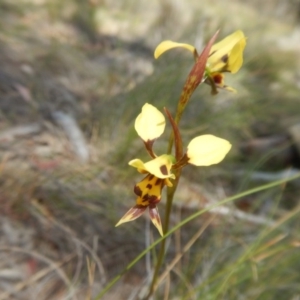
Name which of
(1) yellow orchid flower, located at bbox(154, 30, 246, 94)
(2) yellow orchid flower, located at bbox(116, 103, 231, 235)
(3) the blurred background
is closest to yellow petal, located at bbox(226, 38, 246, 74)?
(1) yellow orchid flower, located at bbox(154, 30, 246, 94)

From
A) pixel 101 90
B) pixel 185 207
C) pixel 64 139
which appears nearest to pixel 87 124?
pixel 64 139

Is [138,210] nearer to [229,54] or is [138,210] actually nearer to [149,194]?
[149,194]

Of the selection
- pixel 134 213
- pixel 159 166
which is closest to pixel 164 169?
pixel 159 166

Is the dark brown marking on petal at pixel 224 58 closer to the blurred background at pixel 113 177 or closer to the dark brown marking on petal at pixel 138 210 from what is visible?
the dark brown marking on petal at pixel 138 210

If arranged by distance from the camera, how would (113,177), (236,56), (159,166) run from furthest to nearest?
(113,177), (236,56), (159,166)

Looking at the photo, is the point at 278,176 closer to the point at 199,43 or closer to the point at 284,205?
the point at 284,205

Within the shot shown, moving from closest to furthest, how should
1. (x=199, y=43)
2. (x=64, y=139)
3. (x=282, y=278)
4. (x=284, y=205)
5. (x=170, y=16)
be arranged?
(x=282, y=278) < (x=64, y=139) < (x=284, y=205) < (x=199, y=43) < (x=170, y=16)

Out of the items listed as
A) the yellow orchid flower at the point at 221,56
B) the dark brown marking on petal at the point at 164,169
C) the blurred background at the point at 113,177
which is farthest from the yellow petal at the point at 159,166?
the blurred background at the point at 113,177
